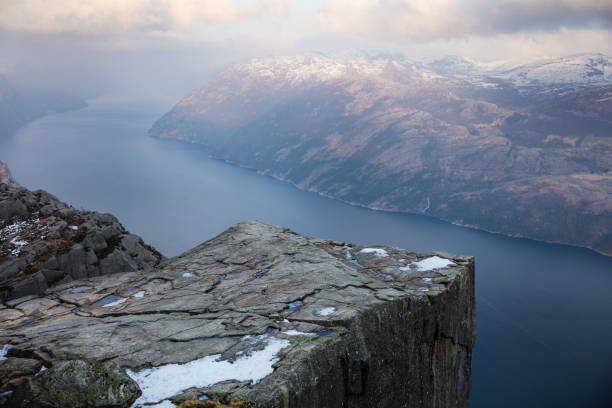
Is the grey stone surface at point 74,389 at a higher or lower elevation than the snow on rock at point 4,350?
higher

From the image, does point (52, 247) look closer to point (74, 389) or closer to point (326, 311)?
point (74, 389)

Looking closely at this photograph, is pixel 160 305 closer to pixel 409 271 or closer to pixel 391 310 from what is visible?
pixel 391 310

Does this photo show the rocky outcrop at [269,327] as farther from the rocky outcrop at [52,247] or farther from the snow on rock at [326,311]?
the rocky outcrop at [52,247]

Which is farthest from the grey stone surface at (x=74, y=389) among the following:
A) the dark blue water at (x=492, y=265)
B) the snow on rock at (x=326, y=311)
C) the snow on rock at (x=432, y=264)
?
the dark blue water at (x=492, y=265)

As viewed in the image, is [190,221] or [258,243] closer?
[258,243]

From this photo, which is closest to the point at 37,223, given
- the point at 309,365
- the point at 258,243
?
the point at 258,243

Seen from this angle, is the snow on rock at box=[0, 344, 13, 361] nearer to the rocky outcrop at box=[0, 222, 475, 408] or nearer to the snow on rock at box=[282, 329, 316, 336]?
the rocky outcrop at box=[0, 222, 475, 408]
